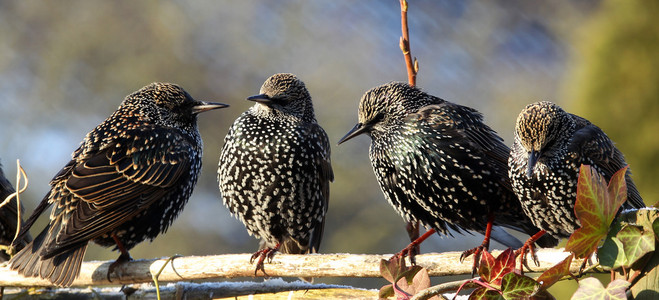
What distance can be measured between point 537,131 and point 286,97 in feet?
4.49

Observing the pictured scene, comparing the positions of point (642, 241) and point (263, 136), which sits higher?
point (263, 136)

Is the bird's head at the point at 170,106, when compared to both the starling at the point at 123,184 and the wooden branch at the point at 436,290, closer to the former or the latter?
the starling at the point at 123,184

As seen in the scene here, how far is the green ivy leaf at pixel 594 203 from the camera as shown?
1.52 m

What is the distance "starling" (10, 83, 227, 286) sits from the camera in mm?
2750

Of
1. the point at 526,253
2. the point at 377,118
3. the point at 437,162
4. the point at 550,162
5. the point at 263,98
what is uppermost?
the point at 263,98

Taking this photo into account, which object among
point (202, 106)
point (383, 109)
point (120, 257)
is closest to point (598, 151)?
point (383, 109)

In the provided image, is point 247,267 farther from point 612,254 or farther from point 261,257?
point 612,254

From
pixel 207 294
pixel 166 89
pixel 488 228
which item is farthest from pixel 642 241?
pixel 166 89

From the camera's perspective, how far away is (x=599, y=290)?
146 centimetres

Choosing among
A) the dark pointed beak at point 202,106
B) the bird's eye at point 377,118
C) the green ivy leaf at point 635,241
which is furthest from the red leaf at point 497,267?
the dark pointed beak at point 202,106

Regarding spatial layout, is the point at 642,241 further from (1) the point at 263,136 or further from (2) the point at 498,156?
(1) the point at 263,136

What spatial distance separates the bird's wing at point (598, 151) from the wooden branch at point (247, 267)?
0.38 metres

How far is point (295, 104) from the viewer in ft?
10.8

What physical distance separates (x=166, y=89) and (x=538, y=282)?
2253 mm
